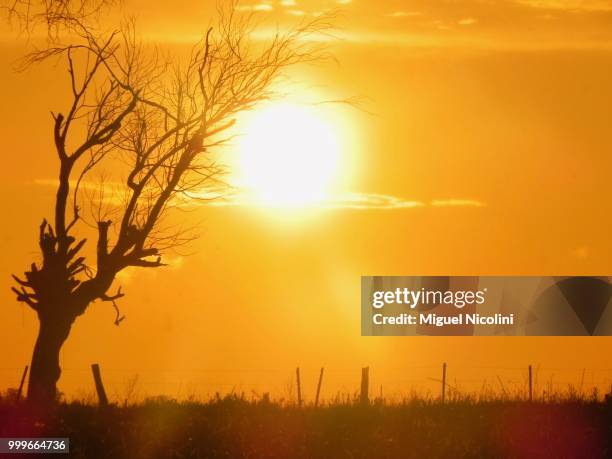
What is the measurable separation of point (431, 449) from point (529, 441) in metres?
2.18

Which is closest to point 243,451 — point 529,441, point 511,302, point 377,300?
point 529,441

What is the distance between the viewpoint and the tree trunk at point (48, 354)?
27.2 metres

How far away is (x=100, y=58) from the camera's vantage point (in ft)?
91.6

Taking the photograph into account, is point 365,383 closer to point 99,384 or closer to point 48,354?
point 99,384

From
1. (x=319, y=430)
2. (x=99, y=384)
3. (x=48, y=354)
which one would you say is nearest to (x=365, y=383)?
(x=319, y=430)

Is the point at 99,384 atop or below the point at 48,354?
below

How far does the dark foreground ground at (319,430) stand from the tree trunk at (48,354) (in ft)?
5.18

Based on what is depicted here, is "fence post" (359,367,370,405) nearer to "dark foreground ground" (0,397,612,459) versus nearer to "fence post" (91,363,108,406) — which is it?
Answer: "dark foreground ground" (0,397,612,459)

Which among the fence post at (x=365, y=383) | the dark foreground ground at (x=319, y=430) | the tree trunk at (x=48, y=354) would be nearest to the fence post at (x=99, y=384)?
the tree trunk at (x=48, y=354)

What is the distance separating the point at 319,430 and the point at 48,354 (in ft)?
26.2

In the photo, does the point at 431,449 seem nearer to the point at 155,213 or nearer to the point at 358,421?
the point at 358,421

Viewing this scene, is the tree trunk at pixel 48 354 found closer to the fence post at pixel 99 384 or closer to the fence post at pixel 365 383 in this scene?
the fence post at pixel 99 384

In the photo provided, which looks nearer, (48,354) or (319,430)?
(319,430)

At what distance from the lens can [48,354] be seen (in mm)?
27312
